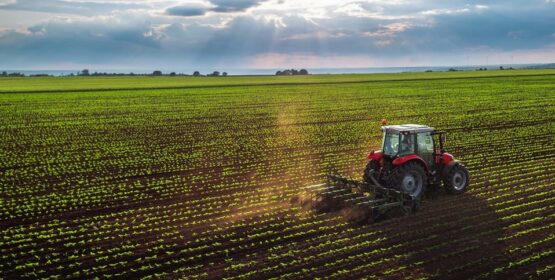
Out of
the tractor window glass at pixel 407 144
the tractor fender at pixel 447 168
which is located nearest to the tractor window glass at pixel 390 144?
the tractor window glass at pixel 407 144

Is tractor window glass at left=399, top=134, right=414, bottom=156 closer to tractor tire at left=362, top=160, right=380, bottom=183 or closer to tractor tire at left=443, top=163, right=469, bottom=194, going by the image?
tractor tire at left=362, top=160, right=380, bottom=183

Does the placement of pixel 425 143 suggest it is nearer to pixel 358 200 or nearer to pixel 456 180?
pixel 456 180

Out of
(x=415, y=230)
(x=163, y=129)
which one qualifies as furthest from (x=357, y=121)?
Result: (x=415, y=230)

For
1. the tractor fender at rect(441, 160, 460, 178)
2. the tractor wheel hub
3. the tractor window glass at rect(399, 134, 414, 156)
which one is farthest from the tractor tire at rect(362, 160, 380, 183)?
the tractor wheel hub

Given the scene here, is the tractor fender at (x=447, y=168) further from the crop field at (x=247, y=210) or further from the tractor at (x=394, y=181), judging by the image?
the crop field at (x=247, y=210)

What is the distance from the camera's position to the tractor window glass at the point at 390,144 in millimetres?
13969

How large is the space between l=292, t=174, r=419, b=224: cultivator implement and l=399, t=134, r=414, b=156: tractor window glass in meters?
1.11

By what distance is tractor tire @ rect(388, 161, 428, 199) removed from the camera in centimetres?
1343

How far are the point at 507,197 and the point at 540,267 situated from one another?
4607 mm

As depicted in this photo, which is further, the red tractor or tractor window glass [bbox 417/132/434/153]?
tractor window glass [bbox 417/132/434/153]

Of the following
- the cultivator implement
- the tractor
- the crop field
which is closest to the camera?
the crop field

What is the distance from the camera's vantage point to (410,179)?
1366cm

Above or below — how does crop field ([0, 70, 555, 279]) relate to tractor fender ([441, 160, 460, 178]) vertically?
below

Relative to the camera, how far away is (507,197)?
14.6 m
